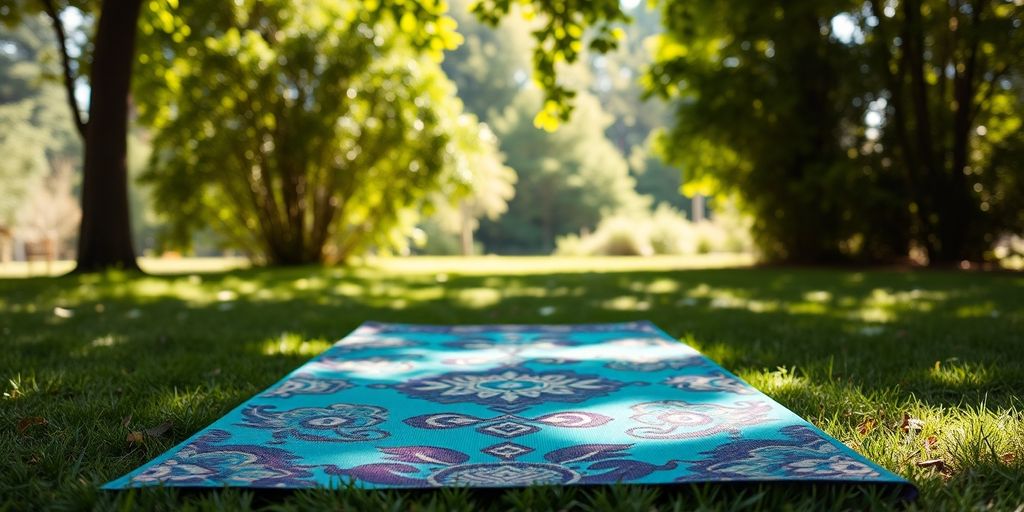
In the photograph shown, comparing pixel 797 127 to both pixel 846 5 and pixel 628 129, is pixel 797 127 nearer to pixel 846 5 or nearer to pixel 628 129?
pixel 846 5

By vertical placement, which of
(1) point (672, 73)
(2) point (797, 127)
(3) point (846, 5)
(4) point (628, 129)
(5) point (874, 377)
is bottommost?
(5) point (874, 377)

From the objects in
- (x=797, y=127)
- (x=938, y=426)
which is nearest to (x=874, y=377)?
(x=938, y=426)

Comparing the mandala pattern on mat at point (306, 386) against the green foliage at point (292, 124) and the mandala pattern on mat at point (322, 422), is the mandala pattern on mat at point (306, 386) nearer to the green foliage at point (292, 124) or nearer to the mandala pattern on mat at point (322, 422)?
the mandala pattern on mat at point (322, 422)

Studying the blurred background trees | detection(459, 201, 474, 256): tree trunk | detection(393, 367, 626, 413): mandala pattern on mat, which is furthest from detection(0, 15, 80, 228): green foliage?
detection(393, 367, 626, 413): mandala pattern on mat

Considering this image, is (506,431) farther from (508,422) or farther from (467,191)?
(467,191)

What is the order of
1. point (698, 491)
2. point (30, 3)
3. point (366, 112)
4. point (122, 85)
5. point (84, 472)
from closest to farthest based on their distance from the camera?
point (698, 491) < point (84, 472) < point (122, 85) < point (30, 3) < point (366, 112)

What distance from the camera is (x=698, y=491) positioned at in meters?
1.29

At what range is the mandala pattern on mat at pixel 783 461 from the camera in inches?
53.4

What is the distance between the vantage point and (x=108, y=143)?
773 centimetres

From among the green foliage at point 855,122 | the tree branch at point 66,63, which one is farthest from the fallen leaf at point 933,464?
the tree branch at point 66,63

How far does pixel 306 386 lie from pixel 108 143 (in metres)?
6.83

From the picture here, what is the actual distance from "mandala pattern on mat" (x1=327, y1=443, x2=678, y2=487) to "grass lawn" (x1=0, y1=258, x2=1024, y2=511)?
0.16ft

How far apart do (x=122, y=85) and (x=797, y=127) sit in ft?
29.1

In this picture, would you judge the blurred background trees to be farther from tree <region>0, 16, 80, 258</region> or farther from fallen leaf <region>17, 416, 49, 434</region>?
tree <region>0, 16, 80, 258</region>
